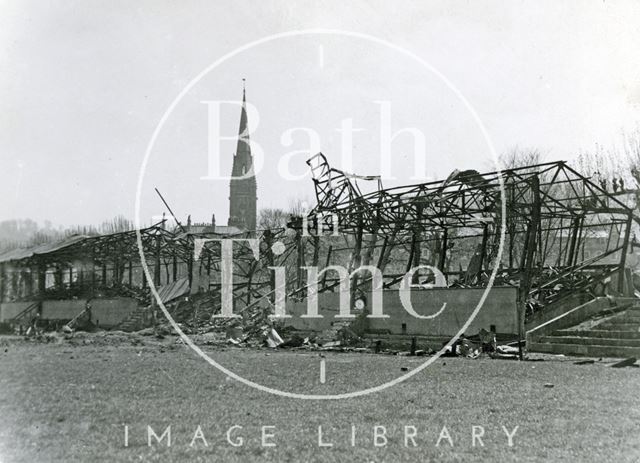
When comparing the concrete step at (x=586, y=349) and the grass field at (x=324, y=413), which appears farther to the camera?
the concrete step at (x=586, y=349)

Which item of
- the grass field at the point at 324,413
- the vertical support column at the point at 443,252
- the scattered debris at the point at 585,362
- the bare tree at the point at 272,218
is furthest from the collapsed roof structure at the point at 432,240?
the bare tree at the point at 272,218

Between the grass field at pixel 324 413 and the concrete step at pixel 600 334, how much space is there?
9.58 ft

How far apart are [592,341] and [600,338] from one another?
369 millimetres

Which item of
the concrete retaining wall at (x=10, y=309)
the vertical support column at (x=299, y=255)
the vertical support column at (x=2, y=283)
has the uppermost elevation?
the vertical support column at (x=299, y=255)

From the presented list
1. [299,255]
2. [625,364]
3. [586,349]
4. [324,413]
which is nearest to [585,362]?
[625,364]

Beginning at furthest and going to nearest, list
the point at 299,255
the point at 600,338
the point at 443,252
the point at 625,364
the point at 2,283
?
1. the point at 2,283
2. the point at 299,255
3. the point at 443,252
4. the point at 600,338
5. the point at 625,364

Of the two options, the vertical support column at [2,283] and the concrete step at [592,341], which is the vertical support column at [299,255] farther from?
the vertical support column at [2,283]

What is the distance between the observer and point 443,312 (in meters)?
18.2

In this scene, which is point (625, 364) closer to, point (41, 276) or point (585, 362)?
point (585, 362)

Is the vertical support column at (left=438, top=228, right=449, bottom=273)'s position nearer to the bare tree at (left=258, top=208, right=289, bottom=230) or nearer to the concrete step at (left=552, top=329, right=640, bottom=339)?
the concrete step at (left=552, top=329, right=640, bottom=339)

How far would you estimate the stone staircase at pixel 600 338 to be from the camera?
549 inches

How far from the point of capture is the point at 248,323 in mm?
24938

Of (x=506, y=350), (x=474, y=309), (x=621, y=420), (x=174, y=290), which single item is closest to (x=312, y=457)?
(x=621, y=420)

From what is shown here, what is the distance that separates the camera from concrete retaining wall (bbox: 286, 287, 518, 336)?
1666 centimetres
